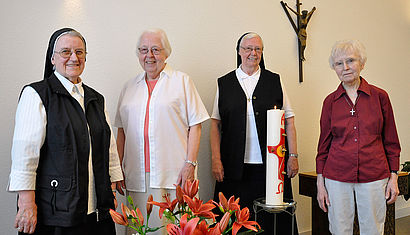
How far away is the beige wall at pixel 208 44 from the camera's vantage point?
2381 mm

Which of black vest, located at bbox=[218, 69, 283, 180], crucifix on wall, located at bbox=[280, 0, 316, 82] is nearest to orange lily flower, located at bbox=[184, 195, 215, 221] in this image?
black vest, located at bbox=[218, 69, 283, 180]

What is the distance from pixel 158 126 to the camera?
2.29 m

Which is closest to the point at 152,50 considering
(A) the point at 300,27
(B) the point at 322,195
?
(B) the point at 322,195

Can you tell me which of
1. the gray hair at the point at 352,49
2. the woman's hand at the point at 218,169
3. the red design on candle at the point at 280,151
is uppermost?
the gray hair at the point at 352,49

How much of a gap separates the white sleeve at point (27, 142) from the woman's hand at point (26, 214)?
0.04 meters

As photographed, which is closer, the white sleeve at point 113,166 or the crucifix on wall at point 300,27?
the white sleeve at point 113,166

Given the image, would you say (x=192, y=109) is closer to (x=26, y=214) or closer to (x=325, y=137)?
(x=325, y=137)

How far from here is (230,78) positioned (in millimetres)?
2801

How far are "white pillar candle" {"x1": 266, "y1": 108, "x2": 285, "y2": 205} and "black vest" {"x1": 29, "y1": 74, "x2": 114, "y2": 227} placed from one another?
80 centimetres

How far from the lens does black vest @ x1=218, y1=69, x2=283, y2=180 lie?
2.68m

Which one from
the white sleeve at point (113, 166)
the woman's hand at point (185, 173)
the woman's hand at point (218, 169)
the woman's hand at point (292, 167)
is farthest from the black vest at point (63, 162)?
the woman's hand at point (292, 167)

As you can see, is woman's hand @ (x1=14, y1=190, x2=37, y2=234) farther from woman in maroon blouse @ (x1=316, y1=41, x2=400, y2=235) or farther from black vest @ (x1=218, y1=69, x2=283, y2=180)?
woman in maroon blouse @ (x1=316, y1=41, x2=400, y2=235)

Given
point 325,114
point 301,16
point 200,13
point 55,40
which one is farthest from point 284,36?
point 55,40

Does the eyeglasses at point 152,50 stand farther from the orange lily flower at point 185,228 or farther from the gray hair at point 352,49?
the orange lily flower at point 185,228
